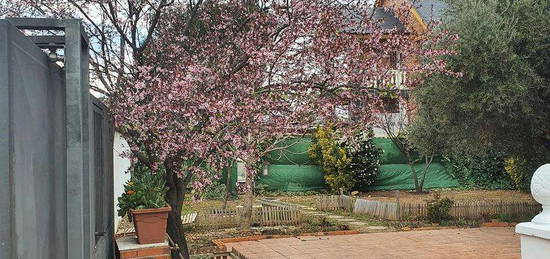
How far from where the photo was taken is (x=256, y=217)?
11539 millimetres

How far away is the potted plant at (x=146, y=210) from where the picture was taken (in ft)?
13.9

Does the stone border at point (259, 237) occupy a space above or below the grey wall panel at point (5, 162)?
below

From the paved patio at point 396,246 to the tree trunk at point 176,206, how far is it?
2915 millimetres

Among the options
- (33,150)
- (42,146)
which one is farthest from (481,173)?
(33,150)

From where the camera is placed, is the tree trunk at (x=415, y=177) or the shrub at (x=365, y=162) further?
the tree trunk at (x=415, y=177)

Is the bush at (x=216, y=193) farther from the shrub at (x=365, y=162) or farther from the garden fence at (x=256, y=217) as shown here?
the garden fence at (x=256, y=217)

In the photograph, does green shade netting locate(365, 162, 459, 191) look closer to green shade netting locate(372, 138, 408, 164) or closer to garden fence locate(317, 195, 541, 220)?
green shade netting locate(372, 138, 408, 164)

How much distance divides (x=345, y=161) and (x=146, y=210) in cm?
1263

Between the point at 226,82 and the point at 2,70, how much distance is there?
342 cm

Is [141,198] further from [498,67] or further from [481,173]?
[481,173]

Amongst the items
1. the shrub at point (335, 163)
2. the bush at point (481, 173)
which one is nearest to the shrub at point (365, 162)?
the shrub at point (335, 163)

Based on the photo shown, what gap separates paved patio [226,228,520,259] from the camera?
8.27m

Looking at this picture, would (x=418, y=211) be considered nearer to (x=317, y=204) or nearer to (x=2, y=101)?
(x=317, y=204)

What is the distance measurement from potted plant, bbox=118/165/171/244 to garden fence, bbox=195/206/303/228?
6402 millimetres
